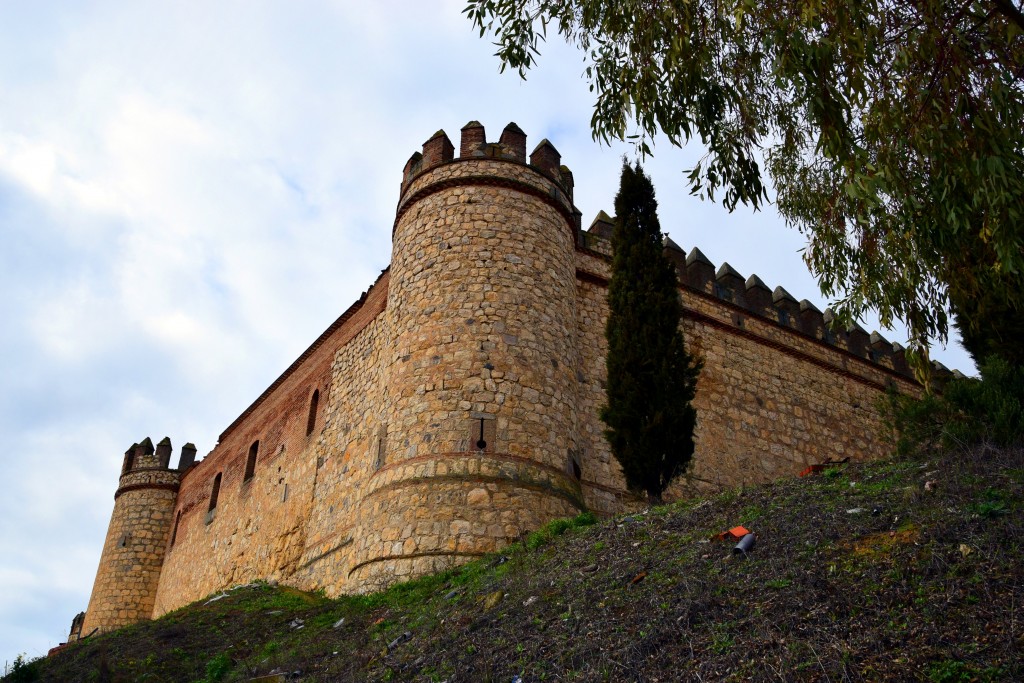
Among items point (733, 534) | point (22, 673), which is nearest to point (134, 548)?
point (22, 673)

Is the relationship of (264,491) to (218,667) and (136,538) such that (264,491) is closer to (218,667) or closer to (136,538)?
(136,538)

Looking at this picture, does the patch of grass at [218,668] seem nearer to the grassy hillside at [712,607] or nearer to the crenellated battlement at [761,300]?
the grassy hillside at [712,607]

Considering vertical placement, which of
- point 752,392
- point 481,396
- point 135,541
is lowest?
point 481,396

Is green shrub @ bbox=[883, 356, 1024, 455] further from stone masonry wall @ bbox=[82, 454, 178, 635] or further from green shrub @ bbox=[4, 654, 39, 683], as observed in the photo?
stone masonry wall @ bbox=[82, 454, 178, 635]

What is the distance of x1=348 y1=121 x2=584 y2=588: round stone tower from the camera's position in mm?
11797

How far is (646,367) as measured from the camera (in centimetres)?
1262

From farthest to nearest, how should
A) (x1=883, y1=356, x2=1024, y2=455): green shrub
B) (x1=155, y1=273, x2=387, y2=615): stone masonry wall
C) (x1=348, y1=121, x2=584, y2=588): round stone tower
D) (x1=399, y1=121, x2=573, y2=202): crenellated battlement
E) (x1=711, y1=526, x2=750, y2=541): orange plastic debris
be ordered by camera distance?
(x1=155, y1=273, x2=387, y2=615): stone masonry wall < (x1=399, y1=121, x2=573, y2=202): crenellated battlement < (x1=348, y1=121, x2=584, y2=588): round stone tower < (x1=883, y1=356, x2=1024, y2=455): green shrub < (x1=711, y1=526, x2=750, y2=541): orange plastic debris

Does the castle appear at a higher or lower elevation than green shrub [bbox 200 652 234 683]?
higher

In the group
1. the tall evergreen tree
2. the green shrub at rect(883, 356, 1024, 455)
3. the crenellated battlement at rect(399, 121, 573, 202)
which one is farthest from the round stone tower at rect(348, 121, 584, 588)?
the green shrub at rect(883, 356, 1024, 455)

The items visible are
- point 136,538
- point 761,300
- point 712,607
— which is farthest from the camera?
point 136,538

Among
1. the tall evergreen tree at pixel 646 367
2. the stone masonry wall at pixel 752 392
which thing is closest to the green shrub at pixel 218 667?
the tall evergreen tree at pixel 646 367

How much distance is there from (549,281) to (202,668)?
772 centimetres

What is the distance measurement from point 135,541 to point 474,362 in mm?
17530

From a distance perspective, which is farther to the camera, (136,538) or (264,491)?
(136,538)
